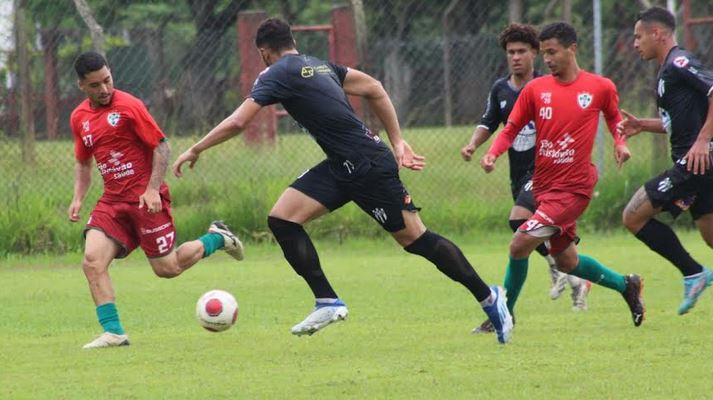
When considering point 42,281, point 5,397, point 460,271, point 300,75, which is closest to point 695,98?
point 460,271

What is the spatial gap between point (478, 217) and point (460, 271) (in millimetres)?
7949

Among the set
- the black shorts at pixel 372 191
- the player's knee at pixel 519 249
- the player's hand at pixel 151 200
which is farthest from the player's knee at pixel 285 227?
the player's knee at pixel 519 249

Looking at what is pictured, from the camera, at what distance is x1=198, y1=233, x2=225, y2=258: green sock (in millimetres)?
10289

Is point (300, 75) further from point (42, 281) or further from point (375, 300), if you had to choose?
point (42, 281)

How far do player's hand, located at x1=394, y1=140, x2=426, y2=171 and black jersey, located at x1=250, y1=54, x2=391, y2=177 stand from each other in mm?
106

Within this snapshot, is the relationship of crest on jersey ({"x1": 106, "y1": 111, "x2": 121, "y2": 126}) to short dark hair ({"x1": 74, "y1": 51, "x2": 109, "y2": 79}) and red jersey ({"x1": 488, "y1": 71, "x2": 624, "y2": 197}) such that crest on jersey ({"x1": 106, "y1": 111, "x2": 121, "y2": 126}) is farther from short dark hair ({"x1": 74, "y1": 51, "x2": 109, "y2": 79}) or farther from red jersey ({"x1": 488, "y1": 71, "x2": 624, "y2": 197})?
red jersey ({"x1": 488, "y1": 71, "x2": 624, "y2": 197})

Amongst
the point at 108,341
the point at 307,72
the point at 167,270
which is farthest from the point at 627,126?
the point at 108,341

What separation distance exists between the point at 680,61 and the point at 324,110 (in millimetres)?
2464

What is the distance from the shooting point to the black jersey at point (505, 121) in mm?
10188

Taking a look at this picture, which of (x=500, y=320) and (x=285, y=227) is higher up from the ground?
(x=285, y=227)

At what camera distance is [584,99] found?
30.1 ft

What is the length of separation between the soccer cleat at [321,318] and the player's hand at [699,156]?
2475mm

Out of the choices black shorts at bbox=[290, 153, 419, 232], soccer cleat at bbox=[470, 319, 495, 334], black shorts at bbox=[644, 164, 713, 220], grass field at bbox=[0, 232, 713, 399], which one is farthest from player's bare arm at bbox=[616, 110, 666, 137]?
black shorts at bbox=[290, 153, 419, 232]

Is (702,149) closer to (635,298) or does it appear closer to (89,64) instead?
(635,298)
